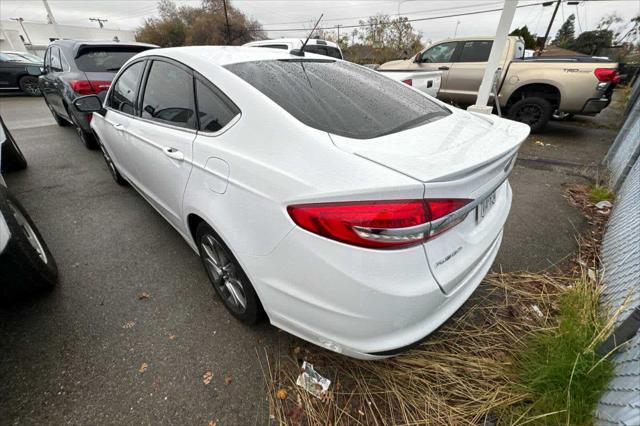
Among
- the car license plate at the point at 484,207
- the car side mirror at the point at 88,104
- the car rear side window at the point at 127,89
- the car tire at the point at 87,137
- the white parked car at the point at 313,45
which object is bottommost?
the car tire at the point at 87,137

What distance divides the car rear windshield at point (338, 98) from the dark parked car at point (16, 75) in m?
13.3

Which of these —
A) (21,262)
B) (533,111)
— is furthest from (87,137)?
(533,111)

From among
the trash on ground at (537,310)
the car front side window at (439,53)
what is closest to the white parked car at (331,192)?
the trash on ground at (537,310)

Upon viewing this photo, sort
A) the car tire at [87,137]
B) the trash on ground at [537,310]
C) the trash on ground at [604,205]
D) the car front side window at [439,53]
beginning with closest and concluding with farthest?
the trash on ground at [537,310] → the trash on ground at [604,205] → the car tire at [87,137] → the car front side window at [439,53]

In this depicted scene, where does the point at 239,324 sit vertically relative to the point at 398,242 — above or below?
below

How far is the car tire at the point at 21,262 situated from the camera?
5.51ft

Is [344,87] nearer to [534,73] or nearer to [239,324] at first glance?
[239,324]

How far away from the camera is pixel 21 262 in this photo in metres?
1.75

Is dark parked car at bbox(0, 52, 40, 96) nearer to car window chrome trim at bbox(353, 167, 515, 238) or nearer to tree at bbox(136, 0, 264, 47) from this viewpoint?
car window chrome trim at bbox(353, 167, 515, 238)

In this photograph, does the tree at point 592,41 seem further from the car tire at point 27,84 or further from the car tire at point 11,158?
the car tire at point 27,84

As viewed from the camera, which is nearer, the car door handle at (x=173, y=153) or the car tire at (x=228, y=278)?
the car tire at (x=228, y=278)

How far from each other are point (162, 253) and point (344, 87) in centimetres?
211

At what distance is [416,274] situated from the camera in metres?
1.11

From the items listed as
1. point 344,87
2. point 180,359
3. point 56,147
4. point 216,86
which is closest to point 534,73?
point 344,87
